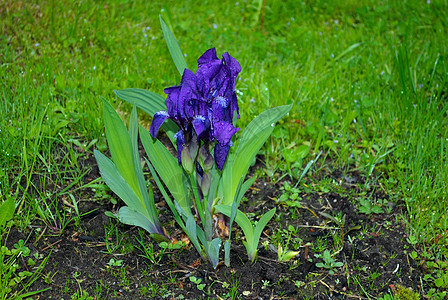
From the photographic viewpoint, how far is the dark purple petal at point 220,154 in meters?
1.92

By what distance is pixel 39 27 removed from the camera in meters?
3.80

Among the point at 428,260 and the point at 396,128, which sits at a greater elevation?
the point at 396,128

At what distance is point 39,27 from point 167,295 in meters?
2.75

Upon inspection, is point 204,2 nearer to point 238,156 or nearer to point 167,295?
point 238,156

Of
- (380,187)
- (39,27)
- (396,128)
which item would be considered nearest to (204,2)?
(39,27)

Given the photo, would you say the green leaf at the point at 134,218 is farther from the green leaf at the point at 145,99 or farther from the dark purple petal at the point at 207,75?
the dark purple petal at the point at 207,75

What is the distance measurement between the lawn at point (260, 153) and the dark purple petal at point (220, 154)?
11.4 inches

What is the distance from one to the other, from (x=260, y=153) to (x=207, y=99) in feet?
3.80

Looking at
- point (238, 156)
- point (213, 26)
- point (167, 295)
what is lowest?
point (167, 295)

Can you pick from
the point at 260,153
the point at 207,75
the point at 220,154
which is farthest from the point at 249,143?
the point at 260,153

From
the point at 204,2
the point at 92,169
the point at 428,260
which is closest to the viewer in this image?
the point at 428,260

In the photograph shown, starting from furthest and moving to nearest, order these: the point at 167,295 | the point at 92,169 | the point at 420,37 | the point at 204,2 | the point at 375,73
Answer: the point at 204,2 < the point at 420,37 < the point at 375,73 < the point at 92,169 < the point at 167,295

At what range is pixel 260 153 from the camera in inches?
115

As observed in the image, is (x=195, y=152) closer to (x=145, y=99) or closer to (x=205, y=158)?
(x=205, y=158)
